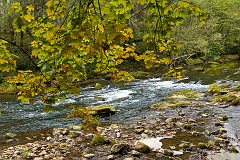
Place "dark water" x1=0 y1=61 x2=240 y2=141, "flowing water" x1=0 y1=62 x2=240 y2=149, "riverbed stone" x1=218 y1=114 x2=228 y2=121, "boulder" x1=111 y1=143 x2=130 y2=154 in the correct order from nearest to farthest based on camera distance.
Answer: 1. "boulder" x1=111 y1=143 x2=130 y2=154
2. "riverbed stone" x1=218 y1=114 x2=228 y2=121
3. "flowing water" x1=0 y1=62 x2=240 y2=149
4. "dark water" x1=0 y1=61 x2=240 y2=141

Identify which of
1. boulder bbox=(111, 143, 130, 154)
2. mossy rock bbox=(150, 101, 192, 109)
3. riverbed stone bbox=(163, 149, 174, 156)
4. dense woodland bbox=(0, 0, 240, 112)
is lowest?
mossy rock bbox=(150, 101, 192, 109)

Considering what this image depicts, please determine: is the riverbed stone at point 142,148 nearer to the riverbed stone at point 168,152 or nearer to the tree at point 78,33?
the riverbed stone at point 168,152

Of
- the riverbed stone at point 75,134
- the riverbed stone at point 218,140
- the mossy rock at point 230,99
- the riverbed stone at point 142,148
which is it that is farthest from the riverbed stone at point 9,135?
the mossy rock at point 230,99

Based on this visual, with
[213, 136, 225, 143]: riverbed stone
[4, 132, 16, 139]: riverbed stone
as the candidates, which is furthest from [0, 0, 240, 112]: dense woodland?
[4, 132, 16, 139]: riverbed stone

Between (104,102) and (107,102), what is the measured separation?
0.48 feet

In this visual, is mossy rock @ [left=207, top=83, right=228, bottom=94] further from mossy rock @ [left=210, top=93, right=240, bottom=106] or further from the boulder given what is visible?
the boulder

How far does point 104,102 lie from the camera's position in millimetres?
12914

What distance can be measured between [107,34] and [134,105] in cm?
973

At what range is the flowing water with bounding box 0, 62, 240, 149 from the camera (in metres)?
9.65

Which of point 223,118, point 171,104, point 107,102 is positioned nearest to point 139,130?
point 223,118

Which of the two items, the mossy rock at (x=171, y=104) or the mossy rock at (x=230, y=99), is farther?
the mossy rock at (x=171, y=104)

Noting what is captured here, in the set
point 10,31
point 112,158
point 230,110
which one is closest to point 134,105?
point 230,110

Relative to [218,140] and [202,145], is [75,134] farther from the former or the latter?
[218,140]

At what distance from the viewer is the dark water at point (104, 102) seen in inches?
385
